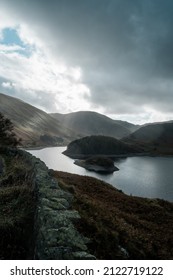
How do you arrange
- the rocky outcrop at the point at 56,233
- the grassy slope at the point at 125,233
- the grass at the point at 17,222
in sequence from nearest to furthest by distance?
the rocky outcrop at the point at 56,233 → the grass at the point at 17,222 → the grassy slope at the point at 125,233

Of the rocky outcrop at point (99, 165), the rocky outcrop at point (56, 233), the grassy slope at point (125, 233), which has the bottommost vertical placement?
the rocky outcrop at point (99, 165)

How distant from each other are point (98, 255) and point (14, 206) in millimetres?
5951

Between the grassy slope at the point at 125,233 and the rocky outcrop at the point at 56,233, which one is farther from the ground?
the rocky outcrop at the point at 56,233

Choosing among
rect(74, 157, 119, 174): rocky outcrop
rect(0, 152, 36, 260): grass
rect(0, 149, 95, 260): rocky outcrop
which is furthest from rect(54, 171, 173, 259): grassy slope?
rect(74, 157, 119, 174): rocky outcrop

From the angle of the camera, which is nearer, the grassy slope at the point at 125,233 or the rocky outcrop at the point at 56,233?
the rocky outcrop at the point at 56,233

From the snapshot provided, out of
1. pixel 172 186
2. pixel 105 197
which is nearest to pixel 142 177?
pixel 172 186

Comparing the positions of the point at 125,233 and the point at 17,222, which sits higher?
the point at 17,222

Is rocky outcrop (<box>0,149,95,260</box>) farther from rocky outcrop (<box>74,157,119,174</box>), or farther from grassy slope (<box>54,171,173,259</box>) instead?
rocky outcrop (<box>74,157,119,174</box>)

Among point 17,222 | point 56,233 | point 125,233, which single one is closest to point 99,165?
point 125,233

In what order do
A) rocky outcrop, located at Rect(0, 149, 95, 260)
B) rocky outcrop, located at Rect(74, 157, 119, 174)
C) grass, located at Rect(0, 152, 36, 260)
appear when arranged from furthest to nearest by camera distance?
1. rocky outcrop, located at Rect(74, 157, 119, 174)
2. grass, located at Rect(0, 152, 36, 260)
3. rocky outcrop, located at Rect(0, 149, 95, 260)

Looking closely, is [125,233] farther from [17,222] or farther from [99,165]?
[99,165]

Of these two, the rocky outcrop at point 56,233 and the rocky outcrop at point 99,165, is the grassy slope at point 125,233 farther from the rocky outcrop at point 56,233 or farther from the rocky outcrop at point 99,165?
the rocky outcrop at point 99,165

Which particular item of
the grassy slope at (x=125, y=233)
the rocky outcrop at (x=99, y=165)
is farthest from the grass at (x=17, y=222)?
the rocky outcrop at (x=99, y=165)
